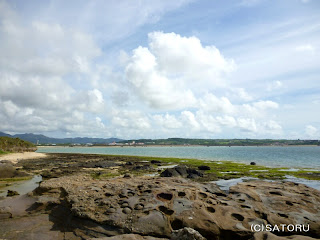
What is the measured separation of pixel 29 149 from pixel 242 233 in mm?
112893

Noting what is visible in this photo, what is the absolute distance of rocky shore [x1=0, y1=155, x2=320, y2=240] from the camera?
8.85m

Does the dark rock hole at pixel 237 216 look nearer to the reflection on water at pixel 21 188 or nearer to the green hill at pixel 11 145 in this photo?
the reflection on water at pixel 21 188

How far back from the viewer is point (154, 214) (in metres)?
9.45

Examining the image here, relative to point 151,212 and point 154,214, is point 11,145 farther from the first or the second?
point 154,214

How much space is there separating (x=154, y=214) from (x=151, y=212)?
0.20 meters

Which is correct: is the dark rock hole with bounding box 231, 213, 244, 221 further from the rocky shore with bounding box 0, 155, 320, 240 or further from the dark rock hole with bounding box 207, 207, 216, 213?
the dark rock hole with bounding box 207, 207, 216, 213

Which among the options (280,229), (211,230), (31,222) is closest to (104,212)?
(31,222)

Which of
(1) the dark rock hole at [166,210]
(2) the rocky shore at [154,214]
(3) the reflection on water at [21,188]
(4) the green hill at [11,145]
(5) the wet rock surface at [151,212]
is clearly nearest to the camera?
(2) the rocky shore at [154,214]

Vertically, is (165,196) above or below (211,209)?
above

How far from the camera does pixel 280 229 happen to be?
977 centimetres

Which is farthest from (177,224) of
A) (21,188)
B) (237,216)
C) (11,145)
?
Result: (11,145)

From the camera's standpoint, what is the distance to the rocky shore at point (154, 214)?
29.0ft

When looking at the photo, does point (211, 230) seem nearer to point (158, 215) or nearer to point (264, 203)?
point (158, 215)

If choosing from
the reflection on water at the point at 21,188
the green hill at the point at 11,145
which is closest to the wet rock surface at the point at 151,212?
the reflection on water at the point at 21,188
